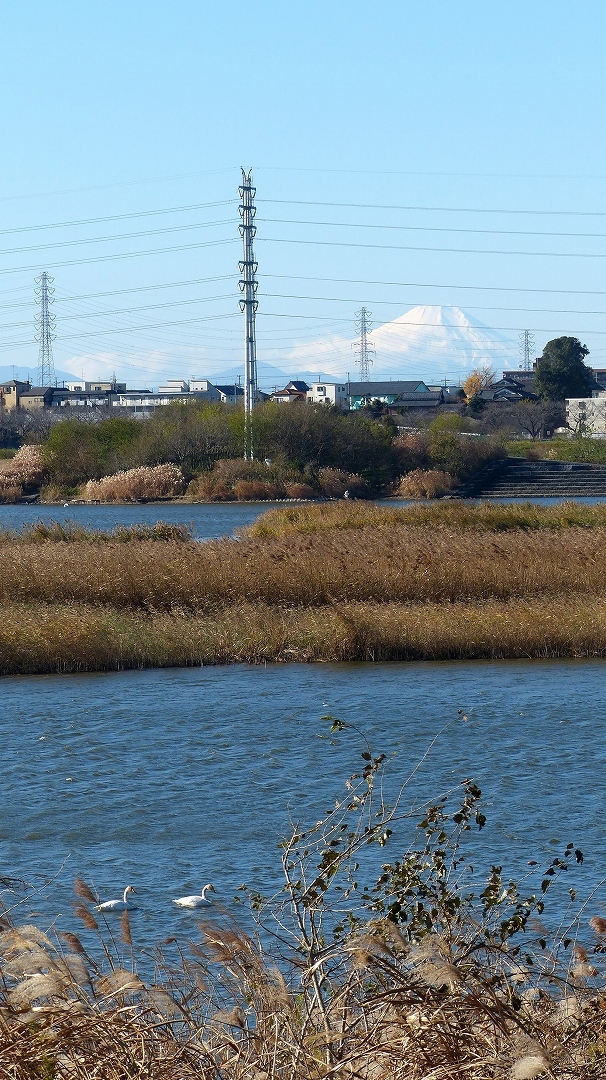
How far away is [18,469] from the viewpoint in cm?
8600

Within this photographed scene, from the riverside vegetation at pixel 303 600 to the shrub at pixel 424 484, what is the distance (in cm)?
4863

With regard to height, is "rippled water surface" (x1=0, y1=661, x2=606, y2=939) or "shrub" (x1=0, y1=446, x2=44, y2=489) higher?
"shrub" (x1=0, y1=446, x2=44, y2=489)

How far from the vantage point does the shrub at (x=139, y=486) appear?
80188mm

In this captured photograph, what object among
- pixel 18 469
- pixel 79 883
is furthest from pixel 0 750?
pixel 18 469

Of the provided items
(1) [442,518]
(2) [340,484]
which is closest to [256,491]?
(2) [340,484]

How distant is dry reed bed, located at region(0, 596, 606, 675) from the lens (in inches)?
817

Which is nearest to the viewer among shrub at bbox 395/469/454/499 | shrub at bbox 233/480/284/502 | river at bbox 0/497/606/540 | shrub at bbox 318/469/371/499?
river at bbox 0/497/606/540

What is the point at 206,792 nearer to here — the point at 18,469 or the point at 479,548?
the point at 479,548

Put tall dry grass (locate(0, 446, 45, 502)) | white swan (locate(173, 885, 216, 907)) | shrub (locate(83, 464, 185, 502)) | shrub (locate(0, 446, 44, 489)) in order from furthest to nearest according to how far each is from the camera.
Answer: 1. shrub (locate(0, 446, 44, 489))
2. tall dry grass (locate(0, 446, 45, 502))
3. shrub (locate(83, 464, 185, 502))
4. white swan (locate(173, 885, 216, 907))

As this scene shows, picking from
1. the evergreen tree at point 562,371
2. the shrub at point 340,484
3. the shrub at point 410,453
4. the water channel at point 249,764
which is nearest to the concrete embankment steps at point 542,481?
the shrub at point 410,453

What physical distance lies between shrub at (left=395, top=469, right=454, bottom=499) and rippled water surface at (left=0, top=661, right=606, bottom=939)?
58.0m

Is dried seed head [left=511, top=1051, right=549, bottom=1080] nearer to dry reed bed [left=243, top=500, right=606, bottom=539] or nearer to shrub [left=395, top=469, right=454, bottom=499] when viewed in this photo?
dry reed bed [left=243, top=500, right=606, bottom=539]

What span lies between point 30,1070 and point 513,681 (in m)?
16.3

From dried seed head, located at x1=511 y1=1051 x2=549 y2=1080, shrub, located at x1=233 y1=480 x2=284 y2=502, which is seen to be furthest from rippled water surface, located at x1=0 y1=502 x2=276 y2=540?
dried seed head, located at x1=511 y1=1051 x2=549 y2=1080
